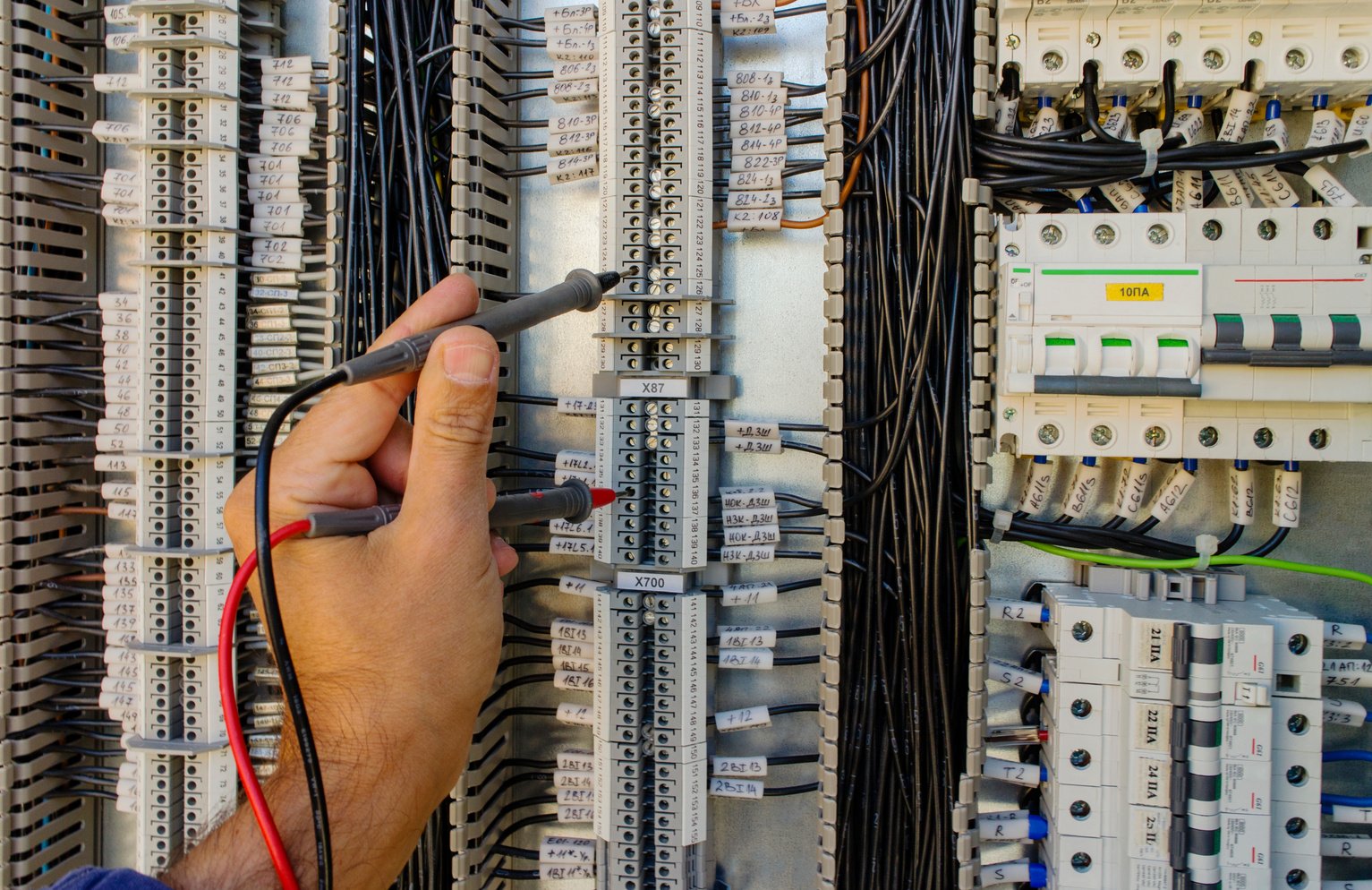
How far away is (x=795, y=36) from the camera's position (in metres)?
1.59

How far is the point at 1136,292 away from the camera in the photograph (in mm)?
1372

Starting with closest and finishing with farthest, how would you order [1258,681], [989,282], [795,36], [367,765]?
1. [367,765]
2. [1258,681]
3. [989,282]
4. [795,36]

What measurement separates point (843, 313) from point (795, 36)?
0.63m

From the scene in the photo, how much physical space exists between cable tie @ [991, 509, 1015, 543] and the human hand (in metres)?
1.00

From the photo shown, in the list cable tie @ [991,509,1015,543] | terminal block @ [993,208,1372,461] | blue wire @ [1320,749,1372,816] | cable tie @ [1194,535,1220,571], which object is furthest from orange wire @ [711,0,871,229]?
blue wire @ [1320,749,1372,816]

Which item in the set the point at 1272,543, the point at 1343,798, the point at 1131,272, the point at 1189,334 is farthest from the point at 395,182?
the point at 1343,798

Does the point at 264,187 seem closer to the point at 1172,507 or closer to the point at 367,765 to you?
the point at 367,765

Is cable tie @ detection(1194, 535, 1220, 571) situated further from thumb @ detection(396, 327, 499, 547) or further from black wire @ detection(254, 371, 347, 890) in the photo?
black wire @ detection(254, 371, 347, 890)

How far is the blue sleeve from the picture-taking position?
659 mm

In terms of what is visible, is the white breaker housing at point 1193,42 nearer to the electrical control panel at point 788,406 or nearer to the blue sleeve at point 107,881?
the electrical control panel at point 788,406

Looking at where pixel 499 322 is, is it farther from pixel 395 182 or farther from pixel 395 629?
pixel 395 182

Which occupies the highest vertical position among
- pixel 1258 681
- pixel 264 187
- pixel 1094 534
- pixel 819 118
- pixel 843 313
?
pixel 819 118

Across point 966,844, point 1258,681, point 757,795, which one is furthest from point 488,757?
point 1258,681

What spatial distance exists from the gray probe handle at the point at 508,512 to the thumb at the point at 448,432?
5 centimetres
